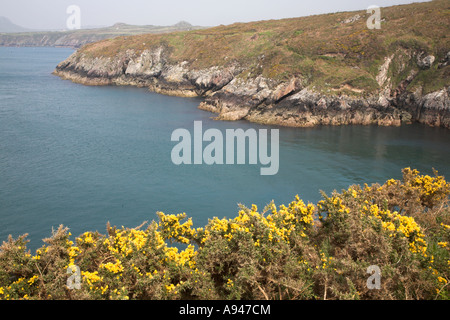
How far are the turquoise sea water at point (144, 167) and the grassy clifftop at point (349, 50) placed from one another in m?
12.6

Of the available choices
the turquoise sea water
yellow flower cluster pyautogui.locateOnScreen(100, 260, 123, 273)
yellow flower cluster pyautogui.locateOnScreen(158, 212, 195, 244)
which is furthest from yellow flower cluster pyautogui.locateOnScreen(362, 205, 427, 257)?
the turquoise sea water

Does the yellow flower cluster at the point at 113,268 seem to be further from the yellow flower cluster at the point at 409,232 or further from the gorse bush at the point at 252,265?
the yellow flower cluster at the point at 409,232

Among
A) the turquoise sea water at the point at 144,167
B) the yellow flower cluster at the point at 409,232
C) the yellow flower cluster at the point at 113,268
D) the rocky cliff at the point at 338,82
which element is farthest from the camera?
the rocky cliff at the point at 338,82

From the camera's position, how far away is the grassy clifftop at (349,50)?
67.2 meters

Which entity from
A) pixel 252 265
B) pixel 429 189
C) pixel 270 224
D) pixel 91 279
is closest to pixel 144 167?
pixel 429 189

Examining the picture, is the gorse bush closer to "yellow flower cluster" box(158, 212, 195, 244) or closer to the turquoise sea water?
"yellow flower cluster" box(158, 212, 195, 244)

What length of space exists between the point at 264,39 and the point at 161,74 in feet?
110

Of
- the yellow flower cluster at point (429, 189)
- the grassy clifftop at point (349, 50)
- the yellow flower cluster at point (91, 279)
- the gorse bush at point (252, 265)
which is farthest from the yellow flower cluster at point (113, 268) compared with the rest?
the grassy clifftop at point (349, 50)

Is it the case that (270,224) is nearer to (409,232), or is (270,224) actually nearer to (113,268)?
(409,232)

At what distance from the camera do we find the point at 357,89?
65.4 metres

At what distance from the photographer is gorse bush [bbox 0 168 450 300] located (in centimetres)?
1039

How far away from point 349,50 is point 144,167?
56.0 m
